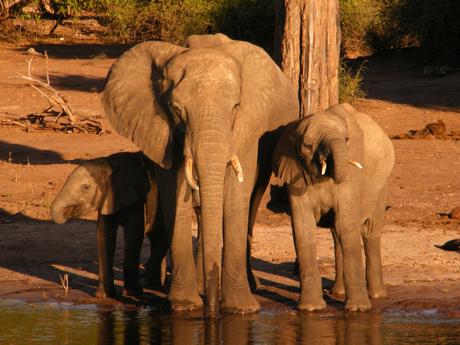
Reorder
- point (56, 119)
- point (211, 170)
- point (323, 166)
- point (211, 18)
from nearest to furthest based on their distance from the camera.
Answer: point (211, 170) → point (323, 166) → point (56, 119) → point (211, 18)

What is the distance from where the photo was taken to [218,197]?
27.8 ft

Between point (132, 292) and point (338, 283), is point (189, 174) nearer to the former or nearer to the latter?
point (132, 292)

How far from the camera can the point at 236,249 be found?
9.20 m

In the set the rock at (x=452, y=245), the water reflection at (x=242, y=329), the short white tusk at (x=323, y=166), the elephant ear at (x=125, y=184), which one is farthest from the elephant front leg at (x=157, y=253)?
the rock at (x=452, y=245)

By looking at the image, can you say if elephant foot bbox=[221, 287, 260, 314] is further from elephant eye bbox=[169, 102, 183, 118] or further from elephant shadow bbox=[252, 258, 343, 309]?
elephant eye bbox=[169, 102, 183, 118]

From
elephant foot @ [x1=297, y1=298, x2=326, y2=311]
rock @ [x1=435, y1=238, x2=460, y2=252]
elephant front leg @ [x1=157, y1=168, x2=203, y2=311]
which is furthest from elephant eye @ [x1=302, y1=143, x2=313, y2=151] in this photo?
rock @ [x1=435, y1=238, x2=460, y2=252]

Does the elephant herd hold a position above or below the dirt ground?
above

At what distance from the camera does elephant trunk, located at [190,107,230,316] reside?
27.6 feet

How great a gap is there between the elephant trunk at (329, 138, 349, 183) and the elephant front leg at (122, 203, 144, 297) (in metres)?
1.86

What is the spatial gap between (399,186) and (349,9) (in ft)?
40.0

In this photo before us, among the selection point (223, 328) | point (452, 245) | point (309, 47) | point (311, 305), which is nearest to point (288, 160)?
point (311, 305)

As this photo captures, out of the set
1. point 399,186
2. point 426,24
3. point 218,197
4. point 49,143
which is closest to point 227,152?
point 218,197

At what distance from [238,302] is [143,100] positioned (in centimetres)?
159

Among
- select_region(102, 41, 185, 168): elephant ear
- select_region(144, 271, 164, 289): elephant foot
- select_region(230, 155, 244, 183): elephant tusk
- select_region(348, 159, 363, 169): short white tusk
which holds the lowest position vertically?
select_region(144, 271, 164, 289): elephant foot
